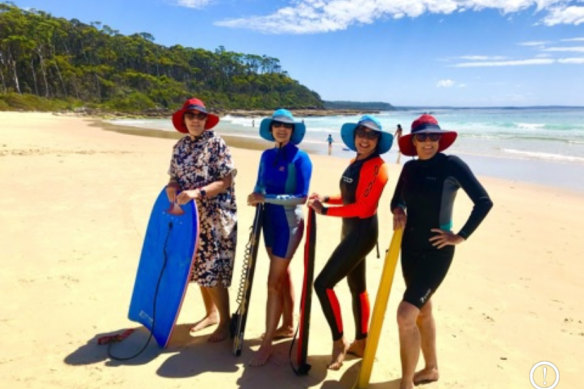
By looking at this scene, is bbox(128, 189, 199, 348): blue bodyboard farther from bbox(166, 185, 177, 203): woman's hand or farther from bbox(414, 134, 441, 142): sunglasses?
bbox(414, 134, 441, 142): sunglasses

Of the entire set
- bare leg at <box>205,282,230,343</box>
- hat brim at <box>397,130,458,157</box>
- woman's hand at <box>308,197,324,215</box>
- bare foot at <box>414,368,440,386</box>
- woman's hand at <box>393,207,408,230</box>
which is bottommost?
bare foot at <box>414,368,440,386</box>

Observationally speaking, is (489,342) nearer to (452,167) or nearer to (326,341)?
(326,341)

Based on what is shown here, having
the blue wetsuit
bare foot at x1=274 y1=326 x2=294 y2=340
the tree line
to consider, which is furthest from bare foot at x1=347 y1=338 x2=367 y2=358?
the tree line

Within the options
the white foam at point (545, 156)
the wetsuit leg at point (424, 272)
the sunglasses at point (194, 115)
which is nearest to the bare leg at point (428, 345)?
the wetsuit leg at point (424, 272)

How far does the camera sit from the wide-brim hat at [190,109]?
125 inches

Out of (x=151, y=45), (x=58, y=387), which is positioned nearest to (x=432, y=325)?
(x=58, y=387)

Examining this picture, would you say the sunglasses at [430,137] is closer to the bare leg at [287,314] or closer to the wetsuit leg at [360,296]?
the wetsuit leg at [360,296]

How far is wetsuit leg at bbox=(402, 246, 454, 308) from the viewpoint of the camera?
254 centimetres

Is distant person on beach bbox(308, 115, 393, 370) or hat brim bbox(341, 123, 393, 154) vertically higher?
hat brim bbox(341, 123, 393, 154)

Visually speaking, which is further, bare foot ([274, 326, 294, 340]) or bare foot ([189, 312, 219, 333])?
bare foot ([189, 312, 219, 333])

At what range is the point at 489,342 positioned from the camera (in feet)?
11.7

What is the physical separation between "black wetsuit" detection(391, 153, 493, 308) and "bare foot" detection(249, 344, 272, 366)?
3.95 ft

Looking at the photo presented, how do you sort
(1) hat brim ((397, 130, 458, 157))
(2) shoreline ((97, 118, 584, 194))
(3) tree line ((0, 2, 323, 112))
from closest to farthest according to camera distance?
1. (1) hat brim ((397, 130, 458, 157))
2. (2) shoreline ((97, 118, 584, 194))
3. (3) tree line ((0, 2, 323, 112))

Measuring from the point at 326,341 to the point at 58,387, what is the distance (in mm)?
2045
